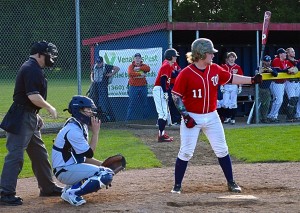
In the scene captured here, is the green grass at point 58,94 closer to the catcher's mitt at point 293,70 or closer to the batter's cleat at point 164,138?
the catcher's mitt at point 293,70

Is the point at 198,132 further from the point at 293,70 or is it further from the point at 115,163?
the point at 293,70

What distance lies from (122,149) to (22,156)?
15.4ft

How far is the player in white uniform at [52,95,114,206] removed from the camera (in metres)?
7.40

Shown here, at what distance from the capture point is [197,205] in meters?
7.16

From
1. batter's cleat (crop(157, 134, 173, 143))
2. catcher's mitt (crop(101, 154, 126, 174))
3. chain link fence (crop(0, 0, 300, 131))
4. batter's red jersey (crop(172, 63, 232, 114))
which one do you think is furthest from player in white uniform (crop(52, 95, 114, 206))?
chain link fence (crop(0, 0, 300, 131))

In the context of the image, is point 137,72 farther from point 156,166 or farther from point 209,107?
point 209,107

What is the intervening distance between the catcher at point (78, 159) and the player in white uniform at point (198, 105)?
991 mm

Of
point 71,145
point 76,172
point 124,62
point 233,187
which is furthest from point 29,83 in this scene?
point 124,62

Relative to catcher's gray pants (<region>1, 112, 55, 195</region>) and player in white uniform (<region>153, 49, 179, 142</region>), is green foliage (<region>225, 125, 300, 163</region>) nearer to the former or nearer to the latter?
player in white uniform (<region>153, 49, 179, 142</region>)

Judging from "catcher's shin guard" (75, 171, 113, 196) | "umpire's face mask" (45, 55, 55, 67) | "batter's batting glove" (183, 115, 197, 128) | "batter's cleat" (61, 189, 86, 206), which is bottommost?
"batter's cleat" (61, 189, 86, 206)

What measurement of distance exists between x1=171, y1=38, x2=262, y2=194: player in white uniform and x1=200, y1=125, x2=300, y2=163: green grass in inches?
120

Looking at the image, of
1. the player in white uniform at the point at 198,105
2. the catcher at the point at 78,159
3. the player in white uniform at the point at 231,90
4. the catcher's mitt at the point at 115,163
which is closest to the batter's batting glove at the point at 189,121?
the player in white uniform at the point at 198,105

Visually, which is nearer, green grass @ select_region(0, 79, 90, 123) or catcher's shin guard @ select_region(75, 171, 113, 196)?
catcher's shin guard @ select_region(75, 171, 113, 196)

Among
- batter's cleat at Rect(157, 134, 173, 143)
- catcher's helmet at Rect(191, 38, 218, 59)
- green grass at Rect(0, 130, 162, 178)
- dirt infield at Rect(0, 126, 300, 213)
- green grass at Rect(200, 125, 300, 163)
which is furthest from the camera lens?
A: batter's cleat at Rect(157, 134, 173, 143)
